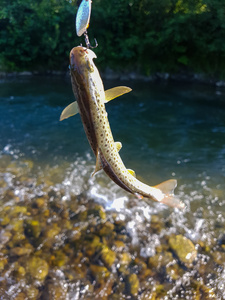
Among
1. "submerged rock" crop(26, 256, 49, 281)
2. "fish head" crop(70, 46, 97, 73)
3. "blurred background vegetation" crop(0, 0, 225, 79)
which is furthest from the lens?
"blurred background vegetation" crop(0, 0, 225, 79)

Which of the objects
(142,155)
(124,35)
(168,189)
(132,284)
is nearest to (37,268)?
(132,284)

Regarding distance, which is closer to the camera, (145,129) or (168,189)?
(168,189)

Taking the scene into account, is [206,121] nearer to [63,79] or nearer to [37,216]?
[37,216]

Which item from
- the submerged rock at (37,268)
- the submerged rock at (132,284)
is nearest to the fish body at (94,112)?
the submerged rock at (132,284)

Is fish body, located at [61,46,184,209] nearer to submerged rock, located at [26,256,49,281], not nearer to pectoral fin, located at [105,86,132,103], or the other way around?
pectoral fin, located at [105,86,132,103]

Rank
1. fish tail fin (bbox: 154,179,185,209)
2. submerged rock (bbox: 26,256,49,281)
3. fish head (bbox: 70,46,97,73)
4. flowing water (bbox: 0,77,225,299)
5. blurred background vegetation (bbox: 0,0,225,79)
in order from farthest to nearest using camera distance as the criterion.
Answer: blurred background vegetation (bbox: 0,0,225,79)
flowing water (bbox: 0,77,225,299)
submerged rock (bbox: 26,256,49,281)
fish tail fin (bbox: 154,179,185,209)
fish head (bbox: 70,46,97,73)

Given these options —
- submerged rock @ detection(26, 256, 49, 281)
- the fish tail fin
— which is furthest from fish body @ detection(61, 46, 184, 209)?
submerged rock @ detection(26, 256, 49, 281)

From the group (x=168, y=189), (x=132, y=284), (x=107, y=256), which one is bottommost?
(x=132, y=284)

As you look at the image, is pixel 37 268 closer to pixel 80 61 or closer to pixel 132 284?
pixel 132 284
